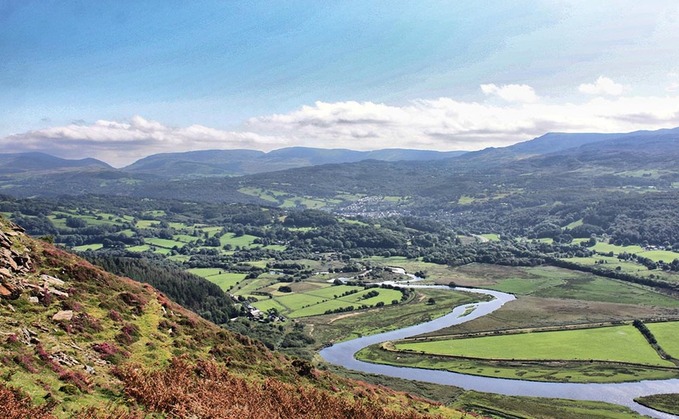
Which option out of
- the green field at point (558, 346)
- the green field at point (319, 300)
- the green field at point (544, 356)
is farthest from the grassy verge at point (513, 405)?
the green field at point (319, 300)

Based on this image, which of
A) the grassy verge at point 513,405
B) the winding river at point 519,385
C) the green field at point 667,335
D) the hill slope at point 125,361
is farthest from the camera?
the green field at point 667,335

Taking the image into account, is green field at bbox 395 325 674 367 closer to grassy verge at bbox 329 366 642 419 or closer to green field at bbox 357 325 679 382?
green field at bbox 357 325 679 382

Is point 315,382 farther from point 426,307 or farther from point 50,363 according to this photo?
point 426,307

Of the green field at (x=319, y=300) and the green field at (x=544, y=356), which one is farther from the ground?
the green field at (x=544, y=356)

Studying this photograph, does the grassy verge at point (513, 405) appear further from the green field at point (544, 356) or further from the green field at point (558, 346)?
the green field at point (558, 346)

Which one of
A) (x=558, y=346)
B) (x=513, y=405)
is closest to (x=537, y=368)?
(x=558, y=346)

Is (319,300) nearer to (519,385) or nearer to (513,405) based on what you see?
(519,385)

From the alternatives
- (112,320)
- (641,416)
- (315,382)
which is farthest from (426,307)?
(112,320)
